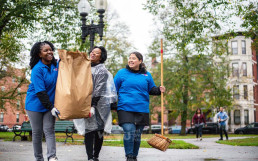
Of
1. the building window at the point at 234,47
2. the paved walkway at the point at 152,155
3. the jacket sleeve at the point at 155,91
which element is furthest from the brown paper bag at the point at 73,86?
the building window at the point at 234,47

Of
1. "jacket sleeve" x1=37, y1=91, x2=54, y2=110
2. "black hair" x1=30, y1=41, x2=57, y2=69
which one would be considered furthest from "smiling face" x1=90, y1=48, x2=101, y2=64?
"jacket sleeve" x1=37, y1=91, x2=54, y2=110

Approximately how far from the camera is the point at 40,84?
4875 mm

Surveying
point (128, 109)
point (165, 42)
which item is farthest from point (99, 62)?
point (165, 42)

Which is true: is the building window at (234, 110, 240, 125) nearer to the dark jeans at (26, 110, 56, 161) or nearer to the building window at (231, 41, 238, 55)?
the building window at (231, 41, 238, 55)

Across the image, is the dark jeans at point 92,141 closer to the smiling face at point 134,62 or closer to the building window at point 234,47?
the smiling face at point 134,62

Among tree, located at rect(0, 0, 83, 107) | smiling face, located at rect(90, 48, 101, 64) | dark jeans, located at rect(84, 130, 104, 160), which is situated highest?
tree, located at rect(0, 0, 83, 107)

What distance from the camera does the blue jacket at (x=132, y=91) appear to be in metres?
6.02

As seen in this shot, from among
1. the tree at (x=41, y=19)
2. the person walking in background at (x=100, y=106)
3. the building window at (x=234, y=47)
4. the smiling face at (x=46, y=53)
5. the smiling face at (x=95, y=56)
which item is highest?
the building window at (x=234, y=47)

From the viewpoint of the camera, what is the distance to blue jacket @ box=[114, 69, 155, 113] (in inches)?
237

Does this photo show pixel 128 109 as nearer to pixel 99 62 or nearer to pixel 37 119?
pixel 99 62

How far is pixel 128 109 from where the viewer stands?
598 centimetres

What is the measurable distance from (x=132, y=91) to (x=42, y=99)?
1755 millimetres

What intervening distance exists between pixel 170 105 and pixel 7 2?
21.2m

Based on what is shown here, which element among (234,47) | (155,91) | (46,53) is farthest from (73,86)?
(234,47)
